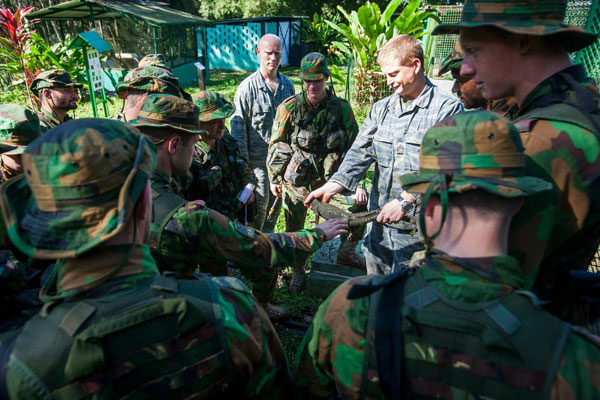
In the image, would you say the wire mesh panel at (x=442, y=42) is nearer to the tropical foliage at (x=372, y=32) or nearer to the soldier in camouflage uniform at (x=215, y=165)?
the tropical foliage at (x=372, y=32)

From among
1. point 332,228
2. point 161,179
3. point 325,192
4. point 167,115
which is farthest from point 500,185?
point 325,192

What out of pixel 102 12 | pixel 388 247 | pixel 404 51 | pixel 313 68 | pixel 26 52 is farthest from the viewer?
pixel 102 12

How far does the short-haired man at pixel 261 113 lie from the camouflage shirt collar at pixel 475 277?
12.7 feet

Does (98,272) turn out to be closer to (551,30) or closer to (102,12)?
(551,30)

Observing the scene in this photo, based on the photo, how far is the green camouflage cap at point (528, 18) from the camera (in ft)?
5.30

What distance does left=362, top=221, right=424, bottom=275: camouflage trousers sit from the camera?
3.25m

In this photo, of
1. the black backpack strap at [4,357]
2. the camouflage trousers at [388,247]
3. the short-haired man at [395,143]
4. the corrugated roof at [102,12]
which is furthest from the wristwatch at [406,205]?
the corrugated roof at [102,12]

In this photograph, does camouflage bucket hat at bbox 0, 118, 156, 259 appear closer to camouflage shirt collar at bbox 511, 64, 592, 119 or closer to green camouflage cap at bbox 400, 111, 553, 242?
green camouflage cap at bbox 400, 111, 553, 242

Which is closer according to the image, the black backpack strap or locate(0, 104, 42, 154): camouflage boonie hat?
the black backpack strap

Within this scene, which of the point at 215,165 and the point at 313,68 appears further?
the point at 313,68

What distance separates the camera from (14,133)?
2910mm

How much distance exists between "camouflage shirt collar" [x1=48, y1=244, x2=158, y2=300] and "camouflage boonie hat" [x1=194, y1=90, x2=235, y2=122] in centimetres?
232

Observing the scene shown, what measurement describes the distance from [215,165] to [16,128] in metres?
1.52

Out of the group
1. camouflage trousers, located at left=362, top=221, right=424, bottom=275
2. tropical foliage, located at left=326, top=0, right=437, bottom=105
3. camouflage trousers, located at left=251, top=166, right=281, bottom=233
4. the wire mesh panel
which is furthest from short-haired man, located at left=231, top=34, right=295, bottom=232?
the wire mesh panel
